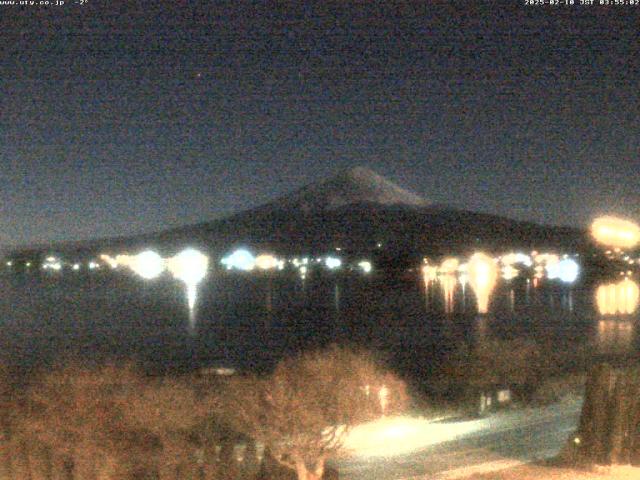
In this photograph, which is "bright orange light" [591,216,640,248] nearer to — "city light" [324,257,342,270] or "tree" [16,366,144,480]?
"city light" [324,257,342,270]

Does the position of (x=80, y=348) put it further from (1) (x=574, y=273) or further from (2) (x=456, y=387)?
(1) (x=574, y=273)

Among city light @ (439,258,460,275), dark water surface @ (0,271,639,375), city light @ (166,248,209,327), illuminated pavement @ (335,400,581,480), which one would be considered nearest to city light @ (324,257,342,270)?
city light @ (439,258,460,275)

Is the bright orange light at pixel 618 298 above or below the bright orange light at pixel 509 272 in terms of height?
below

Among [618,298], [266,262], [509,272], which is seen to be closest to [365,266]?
[509,272]

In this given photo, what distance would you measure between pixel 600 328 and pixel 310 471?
2506cm

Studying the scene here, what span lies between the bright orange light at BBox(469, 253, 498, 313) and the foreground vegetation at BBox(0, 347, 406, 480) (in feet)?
106

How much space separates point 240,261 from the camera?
93562 mm

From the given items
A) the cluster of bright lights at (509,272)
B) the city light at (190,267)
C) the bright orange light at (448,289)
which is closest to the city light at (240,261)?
the city light at (190,267)

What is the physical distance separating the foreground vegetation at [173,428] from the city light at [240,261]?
78.2 metres

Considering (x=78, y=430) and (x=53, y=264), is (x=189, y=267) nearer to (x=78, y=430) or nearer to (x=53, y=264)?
(x=53, y=264)

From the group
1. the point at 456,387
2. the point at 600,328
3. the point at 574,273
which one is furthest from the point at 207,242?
the point at 456,387

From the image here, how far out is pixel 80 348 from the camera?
89.1 ft

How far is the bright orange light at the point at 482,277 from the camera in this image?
1942 inches

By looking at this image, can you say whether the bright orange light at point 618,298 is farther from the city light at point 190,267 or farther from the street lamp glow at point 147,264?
the street lamp glow at point 147,264
